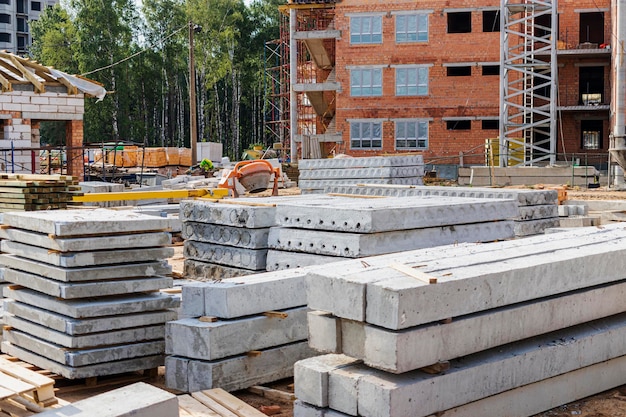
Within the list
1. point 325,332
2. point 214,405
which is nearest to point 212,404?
point 214,405

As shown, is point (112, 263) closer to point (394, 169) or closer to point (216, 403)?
point (216, 403)

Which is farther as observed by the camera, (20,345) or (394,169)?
(394,169)

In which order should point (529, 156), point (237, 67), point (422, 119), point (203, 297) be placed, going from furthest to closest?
point (237, 67) → point (422, 119) → point (529, 156) → point (203, 297)

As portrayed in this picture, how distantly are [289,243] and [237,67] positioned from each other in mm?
58890

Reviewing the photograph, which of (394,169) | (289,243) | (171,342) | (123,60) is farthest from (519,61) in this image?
(171,342)

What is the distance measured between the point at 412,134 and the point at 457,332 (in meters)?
37.7

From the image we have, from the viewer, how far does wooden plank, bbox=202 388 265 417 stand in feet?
22.3

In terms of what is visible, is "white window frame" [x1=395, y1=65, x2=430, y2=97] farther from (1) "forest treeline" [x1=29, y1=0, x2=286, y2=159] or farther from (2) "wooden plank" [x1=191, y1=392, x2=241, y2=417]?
(2) "wooden plank" [x1=191, y1=392, x2=241, y2=417]

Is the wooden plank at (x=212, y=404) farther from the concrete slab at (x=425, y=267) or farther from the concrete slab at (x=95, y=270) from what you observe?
the concrete slab at (x=95, y=270)

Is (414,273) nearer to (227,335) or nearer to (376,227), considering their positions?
(227,335)

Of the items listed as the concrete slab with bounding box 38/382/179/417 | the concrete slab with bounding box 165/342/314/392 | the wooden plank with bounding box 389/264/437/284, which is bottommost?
the concrete slab with bounding box 165/342/314/392

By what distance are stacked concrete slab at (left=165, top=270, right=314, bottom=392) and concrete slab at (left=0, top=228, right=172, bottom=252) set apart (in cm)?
85

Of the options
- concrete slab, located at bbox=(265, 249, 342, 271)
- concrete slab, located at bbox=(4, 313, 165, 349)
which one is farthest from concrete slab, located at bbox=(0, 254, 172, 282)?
concrete slab, located at bbox=(265, 249, 342, 271)

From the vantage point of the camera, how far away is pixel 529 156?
39.9m
